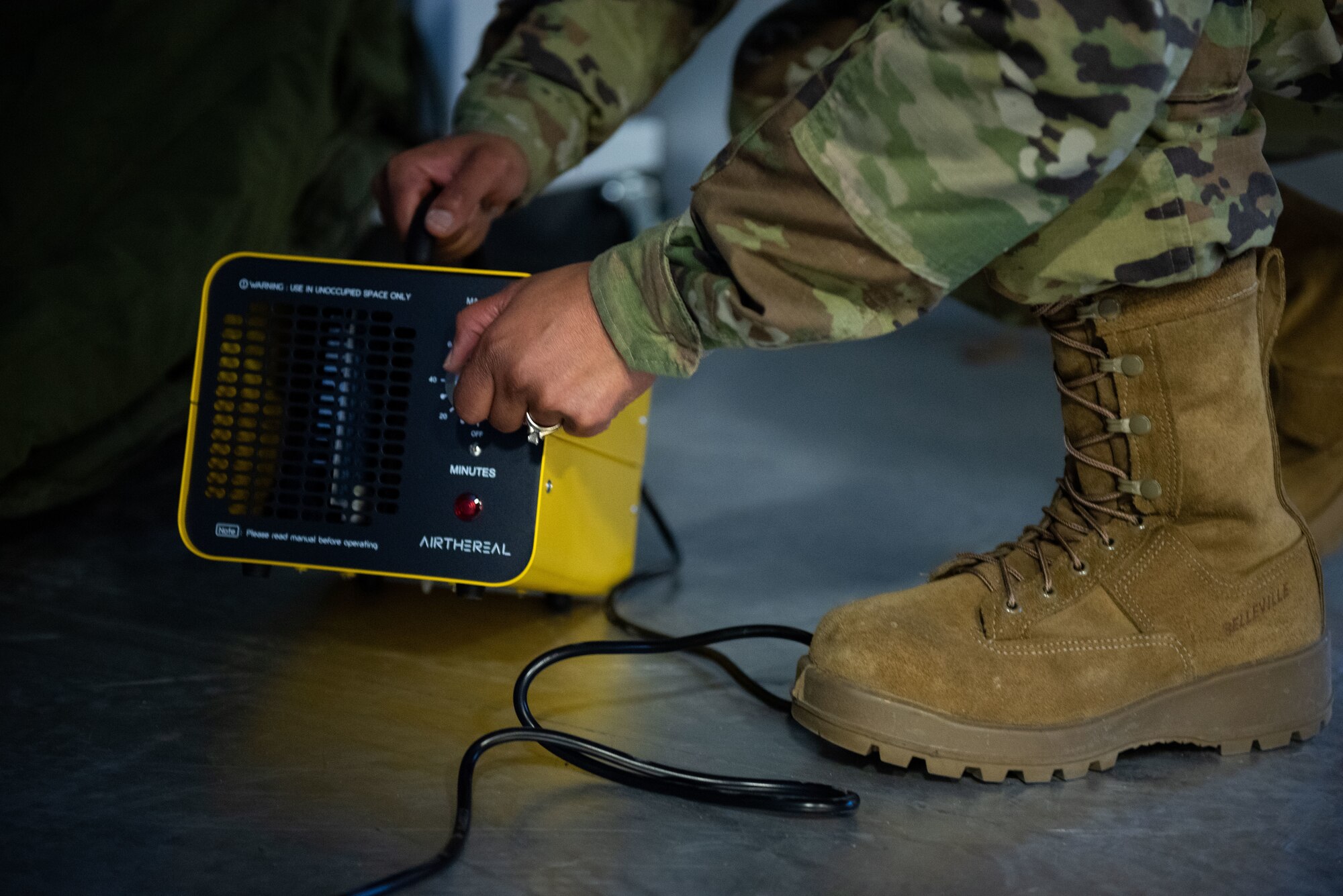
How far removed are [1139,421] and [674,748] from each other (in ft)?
1.21

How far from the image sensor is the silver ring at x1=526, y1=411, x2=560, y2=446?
78cm

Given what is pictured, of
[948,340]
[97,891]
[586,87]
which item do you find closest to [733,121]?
[586,87]

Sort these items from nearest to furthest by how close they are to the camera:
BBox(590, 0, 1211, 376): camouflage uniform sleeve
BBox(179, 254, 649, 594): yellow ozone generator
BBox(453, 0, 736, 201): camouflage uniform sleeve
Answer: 1. BBox(590, 0, 1211, 376): camouflage uniform sleeve
2. BBox(179, 254, 649, 594): yellow ozone generator
3. BBox(453, 0, 736, 201): camouflage uniform sleeve

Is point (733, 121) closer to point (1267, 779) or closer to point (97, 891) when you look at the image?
point (1267, 779)

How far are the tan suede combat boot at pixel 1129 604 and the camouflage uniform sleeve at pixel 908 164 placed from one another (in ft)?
0.59

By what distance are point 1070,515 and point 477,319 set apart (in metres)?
0.42

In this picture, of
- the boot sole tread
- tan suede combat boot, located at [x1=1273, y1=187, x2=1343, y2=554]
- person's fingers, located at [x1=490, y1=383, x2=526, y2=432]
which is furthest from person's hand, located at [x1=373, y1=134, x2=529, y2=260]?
tan suede combat boot, located at [x1=1273, y1=187, x2=1343, y2=554]

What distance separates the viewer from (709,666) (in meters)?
0.92

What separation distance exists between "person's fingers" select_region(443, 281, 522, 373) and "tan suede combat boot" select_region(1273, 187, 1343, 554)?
0.68 m

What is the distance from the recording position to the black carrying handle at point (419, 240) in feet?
3.13

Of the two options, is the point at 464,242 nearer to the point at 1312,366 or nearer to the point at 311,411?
the point at 311,411

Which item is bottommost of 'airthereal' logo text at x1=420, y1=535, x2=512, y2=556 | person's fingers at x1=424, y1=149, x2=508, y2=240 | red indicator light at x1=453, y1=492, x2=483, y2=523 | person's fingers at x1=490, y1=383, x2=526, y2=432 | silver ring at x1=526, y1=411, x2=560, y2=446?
'airthereal' logo text at x1=420, y1=535, x2=512, y2=556

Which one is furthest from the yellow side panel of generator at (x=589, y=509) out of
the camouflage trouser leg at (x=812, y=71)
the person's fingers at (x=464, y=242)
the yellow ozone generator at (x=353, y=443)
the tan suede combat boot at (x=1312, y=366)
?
the tan suede combat boot at (x=1312, y=366)

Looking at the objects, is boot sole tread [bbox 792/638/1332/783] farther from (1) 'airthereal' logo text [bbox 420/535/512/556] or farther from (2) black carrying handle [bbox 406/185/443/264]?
(2) black carrying handle [bbox 406/185/443/264]
